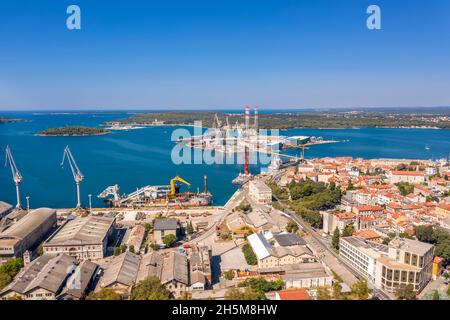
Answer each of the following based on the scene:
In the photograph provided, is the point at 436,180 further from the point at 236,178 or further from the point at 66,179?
the point at 66,179

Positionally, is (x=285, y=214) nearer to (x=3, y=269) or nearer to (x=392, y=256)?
(x=392, y=256)

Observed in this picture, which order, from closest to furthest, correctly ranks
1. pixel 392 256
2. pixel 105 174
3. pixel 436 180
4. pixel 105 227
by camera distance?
pixel 392 256, pixel 105 227, pixel 436 180, pixel 105 174

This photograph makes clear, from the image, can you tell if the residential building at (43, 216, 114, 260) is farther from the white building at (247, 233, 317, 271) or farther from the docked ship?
the docked ship

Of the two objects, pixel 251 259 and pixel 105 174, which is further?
pixel 105 174

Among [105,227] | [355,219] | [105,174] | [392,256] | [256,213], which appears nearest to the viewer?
[392,256]

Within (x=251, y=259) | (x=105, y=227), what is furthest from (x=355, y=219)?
(x=105, y=227)

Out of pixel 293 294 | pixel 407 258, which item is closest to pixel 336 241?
pixel 407 258

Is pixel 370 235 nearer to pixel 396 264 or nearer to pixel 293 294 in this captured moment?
pixel 396 264
